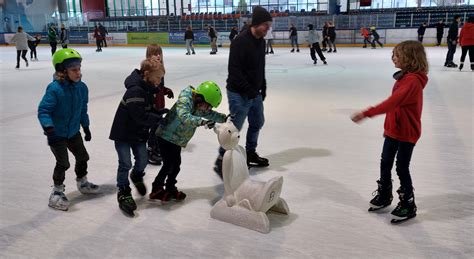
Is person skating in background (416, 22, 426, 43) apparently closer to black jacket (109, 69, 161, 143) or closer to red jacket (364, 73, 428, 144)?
red jacket (364, 73, 428, 144)

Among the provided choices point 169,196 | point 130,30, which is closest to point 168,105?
point 169,196

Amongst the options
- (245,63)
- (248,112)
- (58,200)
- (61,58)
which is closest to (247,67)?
(245,63)

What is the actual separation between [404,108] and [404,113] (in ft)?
0.10

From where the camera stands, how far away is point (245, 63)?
10.8 ft

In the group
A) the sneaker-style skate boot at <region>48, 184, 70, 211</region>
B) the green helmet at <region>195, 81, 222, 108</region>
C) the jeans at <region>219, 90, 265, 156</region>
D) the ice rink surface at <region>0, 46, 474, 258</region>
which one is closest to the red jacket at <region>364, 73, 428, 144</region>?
the ice rink surface at <region>0, 46, 474, 258</region>

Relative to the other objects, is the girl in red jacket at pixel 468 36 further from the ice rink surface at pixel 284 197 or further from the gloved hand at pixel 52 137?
the gloved hand at pixel 52 137

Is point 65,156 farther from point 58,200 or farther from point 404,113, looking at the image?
point 404,113

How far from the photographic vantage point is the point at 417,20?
21.8 m

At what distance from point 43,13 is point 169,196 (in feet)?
119

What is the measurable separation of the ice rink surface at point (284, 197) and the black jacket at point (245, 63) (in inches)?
30.4

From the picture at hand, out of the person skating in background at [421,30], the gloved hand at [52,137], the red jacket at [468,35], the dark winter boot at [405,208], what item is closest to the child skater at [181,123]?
the gloved hand at [52,137]

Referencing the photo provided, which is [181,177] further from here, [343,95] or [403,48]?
[343,95]

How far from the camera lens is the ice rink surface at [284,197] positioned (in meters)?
2.32

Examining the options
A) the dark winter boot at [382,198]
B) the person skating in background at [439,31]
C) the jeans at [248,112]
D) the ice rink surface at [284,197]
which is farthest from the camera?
the person skating in background at [439,31]
